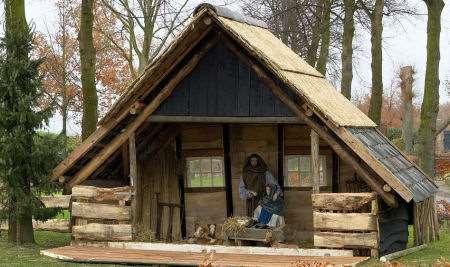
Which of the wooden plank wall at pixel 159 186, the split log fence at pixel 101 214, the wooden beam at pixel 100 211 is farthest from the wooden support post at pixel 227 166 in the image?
the wooden beam at pixel 100 211

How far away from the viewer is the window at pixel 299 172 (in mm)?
16672

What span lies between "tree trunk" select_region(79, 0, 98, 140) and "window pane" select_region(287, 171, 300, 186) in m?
4.80

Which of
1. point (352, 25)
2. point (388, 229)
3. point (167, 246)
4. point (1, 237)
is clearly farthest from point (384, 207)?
point (352, 25)

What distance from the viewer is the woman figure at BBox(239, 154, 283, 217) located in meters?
16.6

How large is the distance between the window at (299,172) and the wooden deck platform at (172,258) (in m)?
2.87

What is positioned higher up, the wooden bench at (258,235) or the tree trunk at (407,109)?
the tree trunk at (407,109)

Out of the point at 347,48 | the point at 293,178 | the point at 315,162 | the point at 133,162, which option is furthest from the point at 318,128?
the point at 347,48

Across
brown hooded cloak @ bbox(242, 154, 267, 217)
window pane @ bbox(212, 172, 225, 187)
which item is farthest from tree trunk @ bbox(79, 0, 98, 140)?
brown hooded cloak @ bbox(242, 154, 267, 217)

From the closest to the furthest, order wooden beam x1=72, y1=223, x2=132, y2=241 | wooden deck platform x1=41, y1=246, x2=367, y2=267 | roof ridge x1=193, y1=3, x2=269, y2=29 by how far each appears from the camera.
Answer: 1. wooden deck platform x1=41, y1=246, x2=367, y2=267
2. roof ridge x1=193, y1=3, x2=269, y2=29
3. wooden beam x1=72, y1=223, x2=132, y2=241

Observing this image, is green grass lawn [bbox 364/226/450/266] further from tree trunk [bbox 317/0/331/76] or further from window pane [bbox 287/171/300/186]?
tree trunk [bbox 317/0/331/76]

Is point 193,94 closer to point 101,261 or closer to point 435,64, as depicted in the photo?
point 101,261

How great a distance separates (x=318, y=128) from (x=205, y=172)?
3.86 meters

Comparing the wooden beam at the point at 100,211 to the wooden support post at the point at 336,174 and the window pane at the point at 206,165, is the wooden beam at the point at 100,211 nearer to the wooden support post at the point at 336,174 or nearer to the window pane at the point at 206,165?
the window pane at the point at 206,165

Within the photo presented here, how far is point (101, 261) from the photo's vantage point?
1395cm
